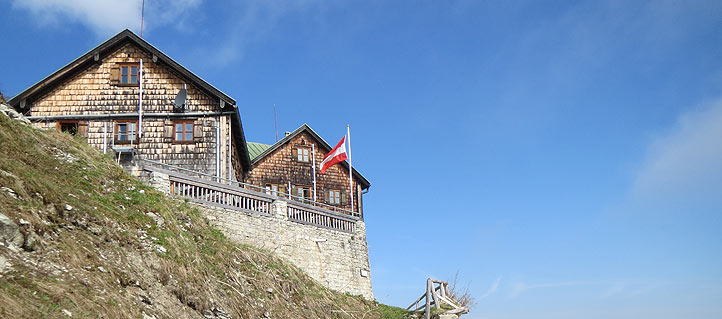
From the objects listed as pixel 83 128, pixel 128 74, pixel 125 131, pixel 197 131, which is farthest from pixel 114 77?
pixel 197 131

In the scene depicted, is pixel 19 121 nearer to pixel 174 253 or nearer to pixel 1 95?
pixel 1 95

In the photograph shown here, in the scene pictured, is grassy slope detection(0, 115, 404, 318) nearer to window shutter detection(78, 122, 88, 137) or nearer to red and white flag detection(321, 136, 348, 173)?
window shutter detection(78, 122, 88, 137)

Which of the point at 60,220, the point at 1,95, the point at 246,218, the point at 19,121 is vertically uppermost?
the point at 1,95

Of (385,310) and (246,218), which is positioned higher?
(246,218)

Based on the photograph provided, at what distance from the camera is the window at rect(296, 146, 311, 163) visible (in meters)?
35.3

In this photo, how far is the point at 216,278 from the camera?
1495 cm

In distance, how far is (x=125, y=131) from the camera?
25.8m

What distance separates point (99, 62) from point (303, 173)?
12.8m

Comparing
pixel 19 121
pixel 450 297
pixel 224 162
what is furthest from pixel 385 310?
pixel 19 121

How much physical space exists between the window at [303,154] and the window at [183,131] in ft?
32.0

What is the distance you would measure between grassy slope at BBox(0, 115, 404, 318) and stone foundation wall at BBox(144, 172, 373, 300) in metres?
1.29

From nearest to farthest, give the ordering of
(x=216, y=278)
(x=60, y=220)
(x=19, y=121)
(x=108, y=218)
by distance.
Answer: (x=60, y=220) < (x=108, y=218) < (x=216, y=278) < (x=19, y=121)

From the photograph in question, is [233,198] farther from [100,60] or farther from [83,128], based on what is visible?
[100,60]

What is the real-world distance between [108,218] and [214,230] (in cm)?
554
